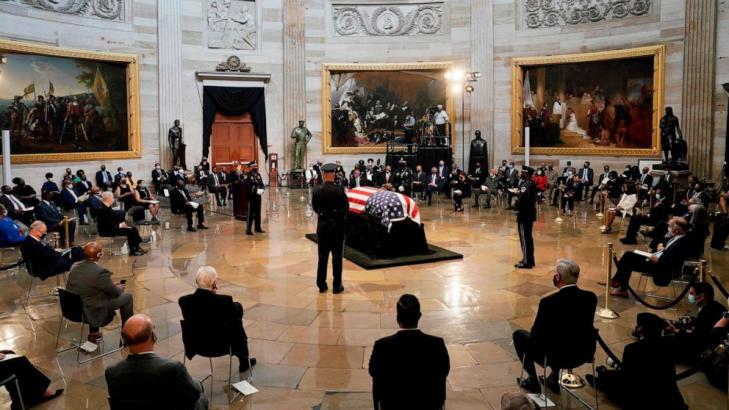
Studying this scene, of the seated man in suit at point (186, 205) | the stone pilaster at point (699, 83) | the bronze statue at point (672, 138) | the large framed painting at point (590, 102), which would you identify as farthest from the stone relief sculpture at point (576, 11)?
the seated man in suit at point (186, 205)

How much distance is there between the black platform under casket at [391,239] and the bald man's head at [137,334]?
682cm

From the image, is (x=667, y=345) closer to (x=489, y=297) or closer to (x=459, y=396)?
(x=459, y=396)

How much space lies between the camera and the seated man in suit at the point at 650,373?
4.37m

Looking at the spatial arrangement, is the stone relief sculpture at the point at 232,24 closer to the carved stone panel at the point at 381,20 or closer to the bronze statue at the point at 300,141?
the carved stone panel at the point at 381,20

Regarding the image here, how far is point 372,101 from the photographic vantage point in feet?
79.8

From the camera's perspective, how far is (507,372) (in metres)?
5.72

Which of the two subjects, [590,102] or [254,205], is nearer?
[254,205]

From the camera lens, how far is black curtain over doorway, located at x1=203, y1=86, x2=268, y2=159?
910 inches

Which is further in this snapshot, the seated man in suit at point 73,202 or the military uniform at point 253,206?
the seated man in suit at point 73,202

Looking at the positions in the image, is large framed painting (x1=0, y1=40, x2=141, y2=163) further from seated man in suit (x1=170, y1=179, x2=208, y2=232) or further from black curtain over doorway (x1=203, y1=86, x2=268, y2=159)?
seated man in suit (x1=170, y1=179, x2=208, y2=232)

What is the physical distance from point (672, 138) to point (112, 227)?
14.5m

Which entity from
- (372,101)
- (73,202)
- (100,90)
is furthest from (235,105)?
(73,202)

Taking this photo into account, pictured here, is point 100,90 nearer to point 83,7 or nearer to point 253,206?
point 83,7

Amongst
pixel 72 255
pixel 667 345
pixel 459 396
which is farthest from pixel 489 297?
pixel 72 255
